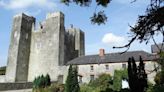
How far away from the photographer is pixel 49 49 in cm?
5256

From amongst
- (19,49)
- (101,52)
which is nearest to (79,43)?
(101,52)

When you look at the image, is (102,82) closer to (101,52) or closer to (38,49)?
(101,52)

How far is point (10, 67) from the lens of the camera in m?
52.8

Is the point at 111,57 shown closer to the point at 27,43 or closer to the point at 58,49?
the point at 58,49

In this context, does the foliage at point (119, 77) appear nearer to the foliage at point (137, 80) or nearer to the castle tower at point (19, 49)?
the foliage at point (137, 80)

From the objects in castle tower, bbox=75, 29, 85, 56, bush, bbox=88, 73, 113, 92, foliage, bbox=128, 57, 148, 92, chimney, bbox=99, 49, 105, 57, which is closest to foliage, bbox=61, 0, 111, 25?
foliage, bbox=128, 57, 148, 92

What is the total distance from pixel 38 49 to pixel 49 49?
11.3 ft

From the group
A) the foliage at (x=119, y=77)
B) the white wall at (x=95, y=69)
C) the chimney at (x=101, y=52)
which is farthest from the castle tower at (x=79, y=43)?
the foliage at (x=119, y=77)

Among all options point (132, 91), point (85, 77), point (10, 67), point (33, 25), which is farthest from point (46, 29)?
point (132, 91)

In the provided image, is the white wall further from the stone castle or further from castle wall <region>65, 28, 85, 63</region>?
castle wall <region>65, 28, 85, 63</region>

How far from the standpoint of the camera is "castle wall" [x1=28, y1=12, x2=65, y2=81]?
167 ft

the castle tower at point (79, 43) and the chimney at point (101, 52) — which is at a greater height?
the castle tower at point (79, 43)

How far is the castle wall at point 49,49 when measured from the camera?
50875 mm

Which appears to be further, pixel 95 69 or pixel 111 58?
pixel 95 69
